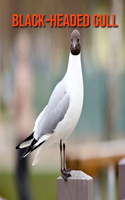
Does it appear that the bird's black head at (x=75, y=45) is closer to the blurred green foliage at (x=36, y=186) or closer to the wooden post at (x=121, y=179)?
the wooden post at (x=121, y=179)

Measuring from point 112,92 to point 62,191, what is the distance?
5.02 feet

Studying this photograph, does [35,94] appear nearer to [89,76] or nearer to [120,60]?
[89,76]

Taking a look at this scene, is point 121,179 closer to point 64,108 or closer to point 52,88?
point 64,108

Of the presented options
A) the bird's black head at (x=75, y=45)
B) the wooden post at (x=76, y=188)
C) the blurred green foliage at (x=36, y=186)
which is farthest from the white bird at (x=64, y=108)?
the blurred green foliage at (x=36, y=186)

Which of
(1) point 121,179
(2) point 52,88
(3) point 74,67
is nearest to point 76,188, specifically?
(1) point 121,179

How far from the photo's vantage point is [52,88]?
2.20 metres

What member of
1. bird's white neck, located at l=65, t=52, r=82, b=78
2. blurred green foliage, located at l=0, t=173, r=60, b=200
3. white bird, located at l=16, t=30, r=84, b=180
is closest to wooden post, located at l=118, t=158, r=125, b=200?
white bird, located at l=16, t=30, r=84, b=180

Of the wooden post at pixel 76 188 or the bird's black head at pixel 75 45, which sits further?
the bird's black head at pixel 75 45

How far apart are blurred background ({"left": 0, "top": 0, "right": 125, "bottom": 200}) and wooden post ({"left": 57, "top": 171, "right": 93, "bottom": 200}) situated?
4.08 ft

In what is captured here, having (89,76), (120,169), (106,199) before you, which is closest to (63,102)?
(120,169)

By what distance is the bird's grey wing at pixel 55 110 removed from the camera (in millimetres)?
1043

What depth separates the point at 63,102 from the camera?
105 centimetres

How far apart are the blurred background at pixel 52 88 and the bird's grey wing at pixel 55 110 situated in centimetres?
105

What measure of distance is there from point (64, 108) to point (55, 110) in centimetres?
3
